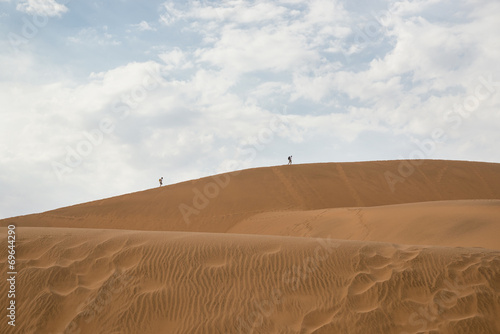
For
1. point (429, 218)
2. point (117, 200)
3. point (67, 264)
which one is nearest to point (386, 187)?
point (429, 218)

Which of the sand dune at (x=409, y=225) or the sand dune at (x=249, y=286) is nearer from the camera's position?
→ the sand dune at (x=249, y=286)

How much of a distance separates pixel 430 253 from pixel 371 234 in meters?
6.23

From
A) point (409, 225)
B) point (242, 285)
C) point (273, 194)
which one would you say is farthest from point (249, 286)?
point (273, 194)

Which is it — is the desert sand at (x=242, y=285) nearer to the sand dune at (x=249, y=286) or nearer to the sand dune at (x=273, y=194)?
the sand dune at (x=249, y=286)

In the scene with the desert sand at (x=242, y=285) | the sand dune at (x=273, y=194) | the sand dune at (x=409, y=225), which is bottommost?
the desert sand at (x=242, y=285)

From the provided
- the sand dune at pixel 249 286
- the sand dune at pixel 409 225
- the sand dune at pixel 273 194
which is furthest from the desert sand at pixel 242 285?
the sand dune at pixel 273 194

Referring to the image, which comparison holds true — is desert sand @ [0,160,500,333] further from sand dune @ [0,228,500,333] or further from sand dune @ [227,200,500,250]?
sand dune @ [227,200,500,250]

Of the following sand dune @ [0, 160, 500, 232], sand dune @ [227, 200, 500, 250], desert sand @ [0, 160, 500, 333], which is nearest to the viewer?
desert sand @ [0, 160, 500, 333]

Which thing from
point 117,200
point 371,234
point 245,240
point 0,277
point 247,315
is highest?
point 117,200

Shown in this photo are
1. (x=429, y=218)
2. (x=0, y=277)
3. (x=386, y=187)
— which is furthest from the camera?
(x=386, y=187)

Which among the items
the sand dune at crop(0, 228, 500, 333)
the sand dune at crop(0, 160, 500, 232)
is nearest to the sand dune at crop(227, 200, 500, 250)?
the sand dune at crop(0, 228, 500, 333)

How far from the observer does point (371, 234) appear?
13.1 m

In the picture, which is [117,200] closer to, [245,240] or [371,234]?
[371,234]

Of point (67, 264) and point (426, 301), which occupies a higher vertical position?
point (67, 264)
